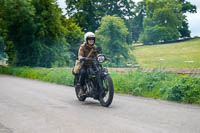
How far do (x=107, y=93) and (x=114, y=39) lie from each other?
118 ft

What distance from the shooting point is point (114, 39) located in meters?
44.2

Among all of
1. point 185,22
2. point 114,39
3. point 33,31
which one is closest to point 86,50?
point 33,31

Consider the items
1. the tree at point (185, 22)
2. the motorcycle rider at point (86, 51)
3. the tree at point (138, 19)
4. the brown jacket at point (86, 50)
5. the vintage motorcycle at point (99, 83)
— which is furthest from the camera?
the tree at point (138, 19)

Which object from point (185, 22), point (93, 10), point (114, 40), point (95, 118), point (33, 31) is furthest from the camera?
point (185, 22)

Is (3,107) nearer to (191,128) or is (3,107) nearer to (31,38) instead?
(191,128)

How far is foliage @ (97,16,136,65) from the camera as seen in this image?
144 ft

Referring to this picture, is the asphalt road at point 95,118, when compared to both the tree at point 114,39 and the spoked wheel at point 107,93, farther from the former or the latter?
the tree at point 114,39

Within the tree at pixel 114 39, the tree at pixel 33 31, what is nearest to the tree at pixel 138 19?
the tree at pixel 114 39

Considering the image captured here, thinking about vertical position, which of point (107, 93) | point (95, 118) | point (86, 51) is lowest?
point (95, 118)

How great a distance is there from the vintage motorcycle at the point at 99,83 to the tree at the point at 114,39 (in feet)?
113

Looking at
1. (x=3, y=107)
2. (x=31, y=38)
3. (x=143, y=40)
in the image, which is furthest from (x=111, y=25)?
(x=3, y=107)

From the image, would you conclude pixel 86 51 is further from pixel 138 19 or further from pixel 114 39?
pixel 138 19

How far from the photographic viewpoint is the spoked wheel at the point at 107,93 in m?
8.30

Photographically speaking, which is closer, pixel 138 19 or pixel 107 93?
pixel 107 93
